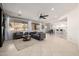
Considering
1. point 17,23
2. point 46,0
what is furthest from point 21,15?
point 46,0

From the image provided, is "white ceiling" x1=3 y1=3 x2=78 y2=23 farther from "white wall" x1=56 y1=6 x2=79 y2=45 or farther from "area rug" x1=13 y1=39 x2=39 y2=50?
"area rug" x1=13 y1=39 x2=39 y2=50

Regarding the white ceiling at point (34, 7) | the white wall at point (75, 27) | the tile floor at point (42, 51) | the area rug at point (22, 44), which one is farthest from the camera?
the white wall at point (75, 27)

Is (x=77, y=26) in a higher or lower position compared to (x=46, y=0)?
lower

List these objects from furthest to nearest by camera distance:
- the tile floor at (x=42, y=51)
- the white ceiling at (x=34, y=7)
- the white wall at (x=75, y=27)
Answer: the white wall at (x=75, y=27) → the white ceiling at (x=34, y=7) → the tile floor at (x=42, y=51)

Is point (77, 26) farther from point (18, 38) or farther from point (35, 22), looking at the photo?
point (18, 38)

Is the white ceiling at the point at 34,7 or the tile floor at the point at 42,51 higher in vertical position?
the white ceiling at the point at 34,7

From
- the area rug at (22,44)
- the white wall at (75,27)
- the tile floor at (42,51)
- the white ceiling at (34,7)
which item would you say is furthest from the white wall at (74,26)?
the area rug at (22,44)

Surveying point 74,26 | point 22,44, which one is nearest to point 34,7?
point 22,44

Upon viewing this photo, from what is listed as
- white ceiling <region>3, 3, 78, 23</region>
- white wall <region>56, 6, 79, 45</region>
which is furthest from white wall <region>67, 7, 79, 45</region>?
white ceiling <region>3, 3, 78, 23</region>

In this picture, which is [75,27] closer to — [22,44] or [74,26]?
[74,26]

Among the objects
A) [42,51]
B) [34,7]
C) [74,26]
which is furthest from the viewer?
[74,26]

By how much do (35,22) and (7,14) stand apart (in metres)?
2.58

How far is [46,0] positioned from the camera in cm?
313

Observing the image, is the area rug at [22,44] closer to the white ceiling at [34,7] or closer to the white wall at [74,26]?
the white ceiling at [34,7]
